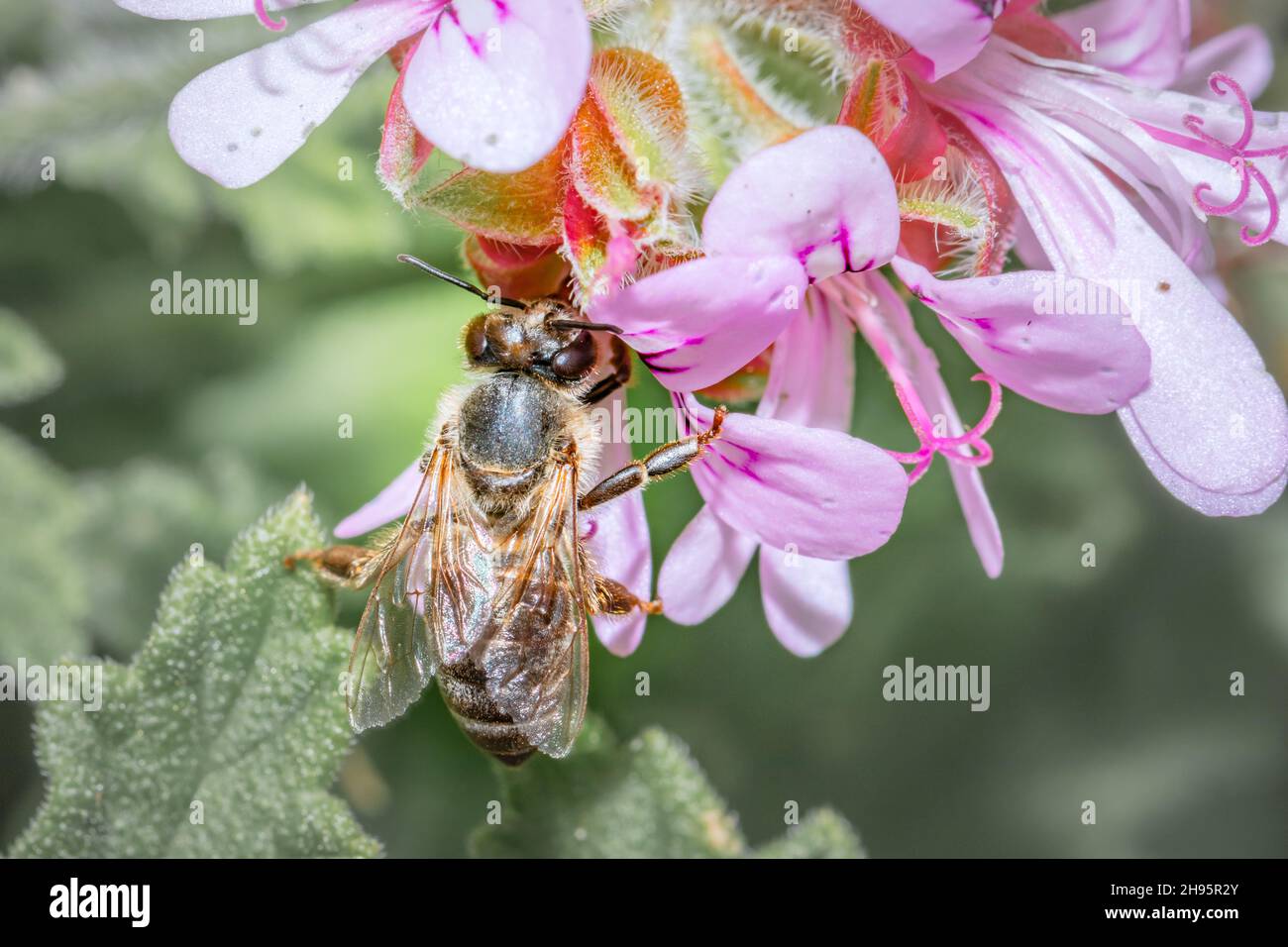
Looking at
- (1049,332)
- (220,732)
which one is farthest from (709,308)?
(220,732)

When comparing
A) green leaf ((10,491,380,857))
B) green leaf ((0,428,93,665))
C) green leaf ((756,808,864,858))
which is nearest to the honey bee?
green leaf ((10,491,380,857))

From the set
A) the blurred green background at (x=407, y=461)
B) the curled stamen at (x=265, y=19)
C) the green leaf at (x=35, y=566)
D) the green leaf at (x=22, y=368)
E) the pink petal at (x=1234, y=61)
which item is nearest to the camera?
the curled stamen at (x=265, y=19)

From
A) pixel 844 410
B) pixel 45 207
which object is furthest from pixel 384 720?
pixel 45 207

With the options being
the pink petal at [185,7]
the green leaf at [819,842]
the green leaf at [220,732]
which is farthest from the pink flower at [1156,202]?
the green leaf at [220,732]

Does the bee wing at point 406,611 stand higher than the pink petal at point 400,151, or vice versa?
the pink petal at point 400,151

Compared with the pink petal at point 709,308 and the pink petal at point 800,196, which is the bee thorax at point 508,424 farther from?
the pink petal at point 800,196
